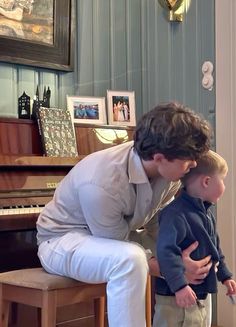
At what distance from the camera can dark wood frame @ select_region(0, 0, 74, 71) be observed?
3.03m

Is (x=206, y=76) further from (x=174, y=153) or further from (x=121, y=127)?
(x=174, y=153)

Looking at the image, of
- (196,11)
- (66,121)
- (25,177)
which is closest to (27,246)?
(25,177)

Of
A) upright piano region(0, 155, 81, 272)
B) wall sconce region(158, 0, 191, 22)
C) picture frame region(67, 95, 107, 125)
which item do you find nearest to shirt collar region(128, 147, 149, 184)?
upright piano region(0, 155, 81, 272)

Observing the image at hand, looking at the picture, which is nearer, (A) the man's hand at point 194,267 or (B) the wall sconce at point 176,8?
(A) the man's hand at point 194,267

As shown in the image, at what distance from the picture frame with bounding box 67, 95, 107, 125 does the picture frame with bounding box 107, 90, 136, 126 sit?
4 cm

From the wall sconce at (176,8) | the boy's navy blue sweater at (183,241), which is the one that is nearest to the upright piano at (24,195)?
the boy's navy blue sweater at (183,241)

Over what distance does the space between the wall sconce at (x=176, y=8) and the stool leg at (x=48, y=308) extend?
6.40 feet

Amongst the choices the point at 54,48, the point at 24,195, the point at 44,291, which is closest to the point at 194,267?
the point at 44,291

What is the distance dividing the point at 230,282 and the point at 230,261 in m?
1.00

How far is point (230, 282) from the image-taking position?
2.01 metres

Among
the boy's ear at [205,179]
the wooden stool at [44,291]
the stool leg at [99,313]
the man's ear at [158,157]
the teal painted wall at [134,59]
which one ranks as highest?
the teal painted wall at [134,59]

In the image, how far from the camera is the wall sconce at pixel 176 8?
10.7 feet

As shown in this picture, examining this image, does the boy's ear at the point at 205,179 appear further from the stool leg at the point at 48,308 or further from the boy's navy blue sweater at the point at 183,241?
the stool leg at the point at 48,308

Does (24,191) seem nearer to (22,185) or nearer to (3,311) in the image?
(22,185)
